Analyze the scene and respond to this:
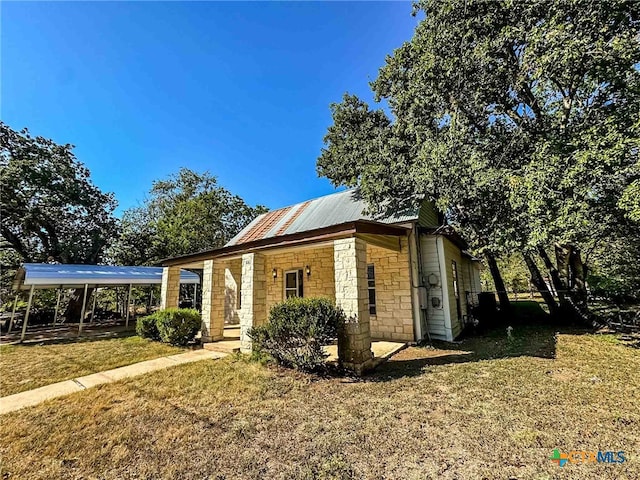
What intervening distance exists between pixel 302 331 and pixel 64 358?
689cm

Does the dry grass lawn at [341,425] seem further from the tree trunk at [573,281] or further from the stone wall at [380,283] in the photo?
the tree trunk at [573,281]

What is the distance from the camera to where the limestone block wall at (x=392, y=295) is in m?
8.19

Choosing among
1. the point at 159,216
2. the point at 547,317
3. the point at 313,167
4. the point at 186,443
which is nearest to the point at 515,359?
the point at 186,443

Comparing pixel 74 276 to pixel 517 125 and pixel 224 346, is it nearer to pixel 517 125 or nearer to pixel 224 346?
pixel 224 346

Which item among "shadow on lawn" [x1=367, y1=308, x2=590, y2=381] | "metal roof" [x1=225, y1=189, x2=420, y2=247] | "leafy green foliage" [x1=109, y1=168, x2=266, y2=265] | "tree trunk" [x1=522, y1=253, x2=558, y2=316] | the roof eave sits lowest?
"shadow on lawn" [x1=367, y1=308, x2=590, y2=381]

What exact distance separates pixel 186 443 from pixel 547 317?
14.2 metres

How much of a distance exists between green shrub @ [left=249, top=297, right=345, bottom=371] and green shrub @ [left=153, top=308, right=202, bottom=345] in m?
4.19

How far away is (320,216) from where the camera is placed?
11.0 m

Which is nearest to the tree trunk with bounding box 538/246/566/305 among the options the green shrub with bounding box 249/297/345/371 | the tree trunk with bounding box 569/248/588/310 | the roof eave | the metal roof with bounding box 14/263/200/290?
the tree trunk with bounding box 569/248/588/310

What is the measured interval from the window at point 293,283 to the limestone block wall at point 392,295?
124 inches

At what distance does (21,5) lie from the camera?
598 cm

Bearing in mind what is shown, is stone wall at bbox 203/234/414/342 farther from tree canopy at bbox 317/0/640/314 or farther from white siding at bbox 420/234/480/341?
tree canopy at bbox 317/0/640/314

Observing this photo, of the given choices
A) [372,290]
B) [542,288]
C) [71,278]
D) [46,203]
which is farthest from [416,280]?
[46,203]

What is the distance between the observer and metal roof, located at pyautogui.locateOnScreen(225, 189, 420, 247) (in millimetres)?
9102
